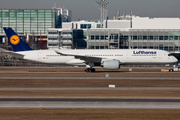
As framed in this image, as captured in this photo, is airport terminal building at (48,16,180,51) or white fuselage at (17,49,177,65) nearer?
white fuselage at (17,49,177,65)

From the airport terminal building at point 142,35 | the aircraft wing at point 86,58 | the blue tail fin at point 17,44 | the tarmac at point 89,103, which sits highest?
the airport terminal building at point 142,35

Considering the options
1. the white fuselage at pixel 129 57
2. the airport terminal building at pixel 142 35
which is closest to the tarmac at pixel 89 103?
the white fuselage at pixel 129 57

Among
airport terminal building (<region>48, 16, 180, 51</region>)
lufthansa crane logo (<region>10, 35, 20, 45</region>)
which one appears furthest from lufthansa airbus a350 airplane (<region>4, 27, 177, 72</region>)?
airport terminal building (<region>48, 16, 180, 51</region>)

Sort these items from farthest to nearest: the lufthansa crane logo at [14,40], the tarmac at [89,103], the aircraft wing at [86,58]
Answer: the lufthansa crane logo at [14,40], the aircraft wing at [86,58], the tarmac at [89,103]

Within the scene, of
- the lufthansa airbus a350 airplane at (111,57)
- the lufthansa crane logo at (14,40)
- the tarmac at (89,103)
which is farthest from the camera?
the lufthansa crane logo at (14,40)

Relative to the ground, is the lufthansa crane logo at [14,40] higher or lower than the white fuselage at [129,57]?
higher

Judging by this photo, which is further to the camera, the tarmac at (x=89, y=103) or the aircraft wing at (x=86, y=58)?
the aircraft wing at (x=86, y=58)

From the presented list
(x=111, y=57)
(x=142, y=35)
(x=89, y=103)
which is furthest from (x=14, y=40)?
(x=142, y=35)

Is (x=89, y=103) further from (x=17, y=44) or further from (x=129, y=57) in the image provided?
(x=17, y=44)

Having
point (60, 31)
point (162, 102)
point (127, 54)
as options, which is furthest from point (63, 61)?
point (60, 31)

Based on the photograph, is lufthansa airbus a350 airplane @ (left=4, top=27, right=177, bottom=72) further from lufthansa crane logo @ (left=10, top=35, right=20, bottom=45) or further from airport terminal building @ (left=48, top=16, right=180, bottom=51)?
airport terminal building @ (left=48, top=16, right=180, bottom=51)

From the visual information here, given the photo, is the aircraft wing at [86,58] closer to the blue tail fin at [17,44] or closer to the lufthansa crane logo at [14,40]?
the blue tail fin at [17,44]

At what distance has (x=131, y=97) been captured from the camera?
28.0 meters
